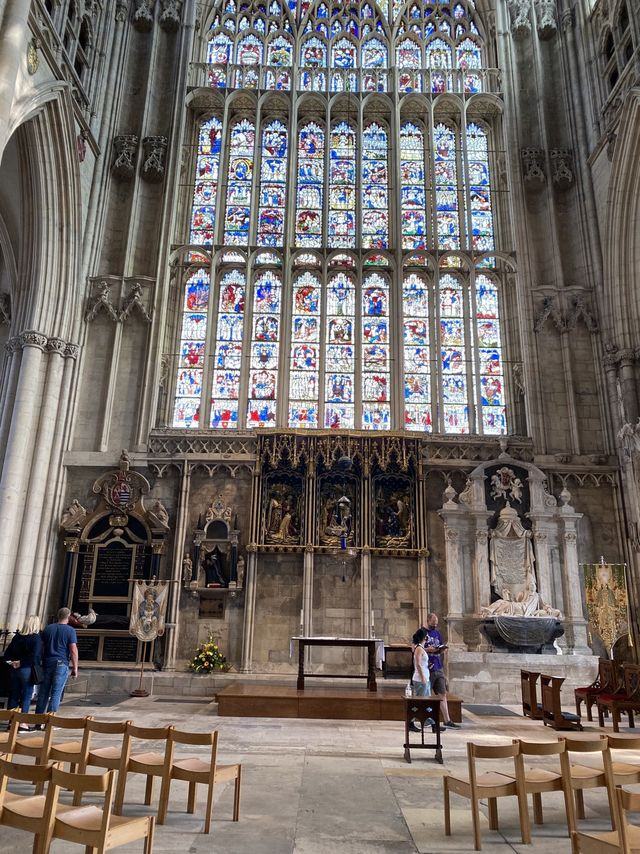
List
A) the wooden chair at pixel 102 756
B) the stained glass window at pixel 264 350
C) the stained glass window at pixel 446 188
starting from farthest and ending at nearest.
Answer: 1. the stained glass window at pixel 446 188
2. the stained glass window at pixel 264 350
3. the wooden chair at pixel 102 756

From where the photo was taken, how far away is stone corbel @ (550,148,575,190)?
16984 millimetres

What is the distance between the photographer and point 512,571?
45.4ft

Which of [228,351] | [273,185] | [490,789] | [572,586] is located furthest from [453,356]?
[490,789]

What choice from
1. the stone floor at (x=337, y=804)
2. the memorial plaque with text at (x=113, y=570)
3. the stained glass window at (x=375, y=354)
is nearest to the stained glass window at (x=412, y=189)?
the stained glass window at (x=375, y=354)

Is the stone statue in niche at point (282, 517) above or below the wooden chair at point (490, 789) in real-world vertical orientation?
above

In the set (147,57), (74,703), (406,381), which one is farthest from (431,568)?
(147,57)

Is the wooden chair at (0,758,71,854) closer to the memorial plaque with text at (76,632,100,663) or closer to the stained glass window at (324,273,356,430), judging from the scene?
the memorial plaque with text at (76,632,100,663)

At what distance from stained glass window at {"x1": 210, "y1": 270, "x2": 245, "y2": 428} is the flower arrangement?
16.4 ft

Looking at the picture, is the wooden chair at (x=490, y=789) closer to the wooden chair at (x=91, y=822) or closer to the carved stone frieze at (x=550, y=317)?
the wooden chair at (x=91, y=822)

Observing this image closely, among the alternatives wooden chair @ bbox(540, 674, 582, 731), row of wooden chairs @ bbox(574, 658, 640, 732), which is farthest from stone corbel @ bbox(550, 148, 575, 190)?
wooden chair @ bbox(540, 674, 582, 731)

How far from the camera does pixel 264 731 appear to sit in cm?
834

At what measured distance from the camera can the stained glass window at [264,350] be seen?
16.1 metres

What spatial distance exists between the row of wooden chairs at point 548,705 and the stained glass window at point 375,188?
445 inches

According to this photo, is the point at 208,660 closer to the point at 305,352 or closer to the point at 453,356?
the point at 305,352
